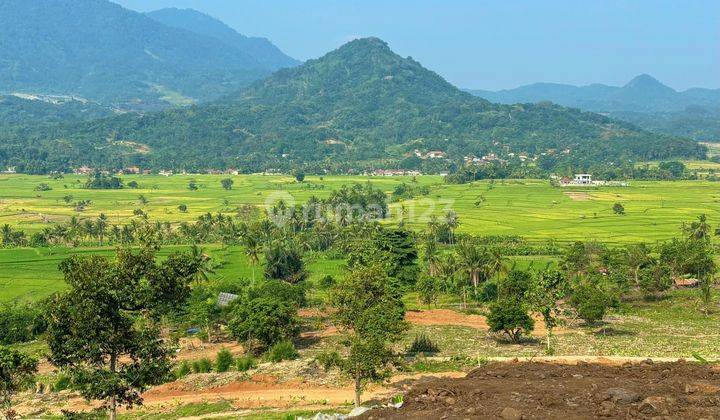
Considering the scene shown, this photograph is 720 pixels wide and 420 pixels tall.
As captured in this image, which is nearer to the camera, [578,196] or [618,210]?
[618,210]

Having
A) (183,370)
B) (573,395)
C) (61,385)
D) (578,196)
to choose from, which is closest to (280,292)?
(183,370)

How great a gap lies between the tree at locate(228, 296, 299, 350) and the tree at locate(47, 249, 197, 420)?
1586cm

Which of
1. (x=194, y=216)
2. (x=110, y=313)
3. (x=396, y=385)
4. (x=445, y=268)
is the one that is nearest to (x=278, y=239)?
(x=445, y=268)

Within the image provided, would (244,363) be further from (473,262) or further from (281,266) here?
(473,262)

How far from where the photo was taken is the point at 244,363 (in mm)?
32281

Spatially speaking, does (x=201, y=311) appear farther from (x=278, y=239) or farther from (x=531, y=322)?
(x=278, y=239)

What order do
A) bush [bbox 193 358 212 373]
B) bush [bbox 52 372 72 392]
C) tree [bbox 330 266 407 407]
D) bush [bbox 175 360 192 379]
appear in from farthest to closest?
bush [bbox 193 358 212 373]
bush [bbox 175 360 192 379]
bush [bbox 52 372 72 392]
tree [bbox 330 266 407 407]

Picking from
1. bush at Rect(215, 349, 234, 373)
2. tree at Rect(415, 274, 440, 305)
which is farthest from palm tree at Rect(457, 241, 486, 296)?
bush at Rect(215, 349, 234, 373)

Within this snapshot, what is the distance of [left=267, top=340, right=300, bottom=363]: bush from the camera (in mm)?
33719

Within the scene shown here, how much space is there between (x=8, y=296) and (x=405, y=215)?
181 feet

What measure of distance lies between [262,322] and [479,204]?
7922cm

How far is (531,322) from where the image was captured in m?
35.8

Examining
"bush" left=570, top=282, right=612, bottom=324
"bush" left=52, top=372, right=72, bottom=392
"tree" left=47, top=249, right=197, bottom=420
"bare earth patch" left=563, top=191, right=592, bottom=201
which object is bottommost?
"bush" left=52, top=372, right=72, bottom=392

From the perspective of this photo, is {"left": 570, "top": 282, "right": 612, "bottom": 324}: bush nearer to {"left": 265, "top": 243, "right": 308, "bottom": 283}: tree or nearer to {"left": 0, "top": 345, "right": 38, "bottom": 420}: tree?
{"left": 265, "top": 243, "right": 308, "bottom": 283}: tree
